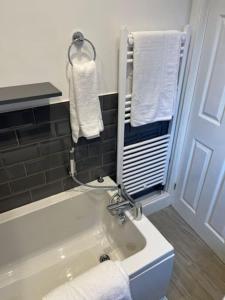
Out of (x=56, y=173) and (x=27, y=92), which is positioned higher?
(x=27, y=92)

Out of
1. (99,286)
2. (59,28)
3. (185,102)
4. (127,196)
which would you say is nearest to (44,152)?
(127,196)

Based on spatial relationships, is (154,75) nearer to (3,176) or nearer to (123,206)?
(123,206)

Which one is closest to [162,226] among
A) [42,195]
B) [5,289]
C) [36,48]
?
[42,195]

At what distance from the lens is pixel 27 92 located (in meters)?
1.09

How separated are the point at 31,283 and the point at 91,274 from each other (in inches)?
25.6

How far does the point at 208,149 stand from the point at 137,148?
1.67 ft

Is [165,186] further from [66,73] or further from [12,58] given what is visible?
[12,58]

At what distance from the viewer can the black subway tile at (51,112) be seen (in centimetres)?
128

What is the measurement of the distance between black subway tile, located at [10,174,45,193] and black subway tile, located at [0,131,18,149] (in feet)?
0.84

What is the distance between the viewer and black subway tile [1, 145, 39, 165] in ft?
4.28

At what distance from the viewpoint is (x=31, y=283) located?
150 centimetres

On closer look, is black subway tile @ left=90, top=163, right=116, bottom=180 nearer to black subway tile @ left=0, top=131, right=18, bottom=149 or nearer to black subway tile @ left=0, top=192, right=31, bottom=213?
black subway tile @ left=0, top=192, right=31, bottom=213

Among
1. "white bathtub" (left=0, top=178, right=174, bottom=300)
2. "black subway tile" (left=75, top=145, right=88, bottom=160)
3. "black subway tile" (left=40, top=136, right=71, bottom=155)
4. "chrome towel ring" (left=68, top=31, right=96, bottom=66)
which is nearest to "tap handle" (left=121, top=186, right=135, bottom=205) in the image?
"white bathtub" (left=0, top=178, right=174, bottom=300)

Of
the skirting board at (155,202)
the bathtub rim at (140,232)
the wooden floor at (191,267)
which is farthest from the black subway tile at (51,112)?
the wooden floor at (191,267)
